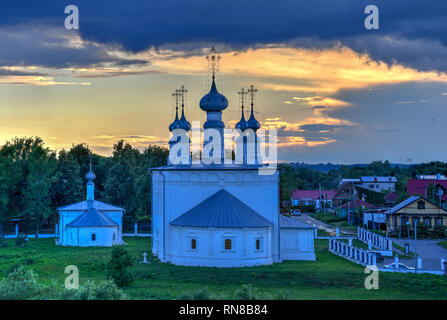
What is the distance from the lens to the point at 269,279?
2603 cm

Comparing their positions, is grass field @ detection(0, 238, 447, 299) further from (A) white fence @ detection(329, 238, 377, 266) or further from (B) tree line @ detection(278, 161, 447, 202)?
(B) tree line @ detection(278, 161, 447, 202)

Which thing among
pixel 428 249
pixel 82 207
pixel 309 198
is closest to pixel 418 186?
pixel 309 198

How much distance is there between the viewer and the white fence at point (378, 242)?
116 feet

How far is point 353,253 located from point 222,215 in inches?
310

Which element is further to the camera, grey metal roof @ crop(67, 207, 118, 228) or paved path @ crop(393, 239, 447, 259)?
grey metal roof @ crop(67, 207, 118, 228)

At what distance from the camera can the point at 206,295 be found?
53.6 ft

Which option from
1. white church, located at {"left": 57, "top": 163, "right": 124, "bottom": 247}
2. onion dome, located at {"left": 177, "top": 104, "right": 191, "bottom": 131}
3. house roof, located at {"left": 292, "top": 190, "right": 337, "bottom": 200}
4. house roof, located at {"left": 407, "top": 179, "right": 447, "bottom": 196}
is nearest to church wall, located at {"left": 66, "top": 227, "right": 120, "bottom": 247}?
white church, located at {"left": 57, "top": 163, "right": 124, "bottom": 247}

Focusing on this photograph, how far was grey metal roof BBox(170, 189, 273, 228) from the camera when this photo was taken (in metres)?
28.9

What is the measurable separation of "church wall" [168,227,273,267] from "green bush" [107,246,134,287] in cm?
406

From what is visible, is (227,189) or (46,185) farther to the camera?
(46,185)

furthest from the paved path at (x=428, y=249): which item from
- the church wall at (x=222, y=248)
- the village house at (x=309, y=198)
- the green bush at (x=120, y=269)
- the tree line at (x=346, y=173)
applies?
the tree line at (x=346, y=173)

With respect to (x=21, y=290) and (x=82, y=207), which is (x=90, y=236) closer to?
(x=82, y=207)

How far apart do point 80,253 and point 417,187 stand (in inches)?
1566
